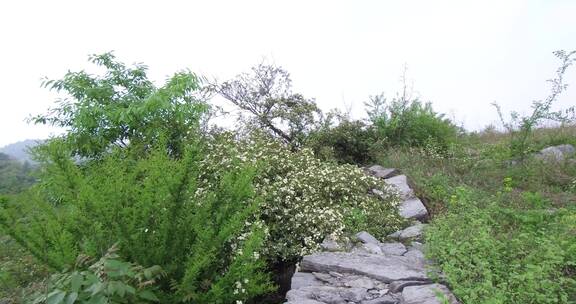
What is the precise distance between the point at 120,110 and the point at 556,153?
251 inches

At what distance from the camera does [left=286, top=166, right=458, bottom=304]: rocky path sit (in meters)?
3.29

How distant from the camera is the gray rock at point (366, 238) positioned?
4.44 m

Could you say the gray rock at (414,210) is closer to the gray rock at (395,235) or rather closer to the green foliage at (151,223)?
the gray rock at (395,235)

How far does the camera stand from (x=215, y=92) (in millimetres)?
8406

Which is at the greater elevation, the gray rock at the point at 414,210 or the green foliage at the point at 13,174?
the green foliage at the point at 13,174

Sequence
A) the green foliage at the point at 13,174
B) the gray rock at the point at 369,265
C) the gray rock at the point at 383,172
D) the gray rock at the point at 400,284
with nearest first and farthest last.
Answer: the gray rock at the point at 400,284, the gray rock at the point at 369,265, the gray rock at the point at 383,172, the green foliage at the point at 13,174

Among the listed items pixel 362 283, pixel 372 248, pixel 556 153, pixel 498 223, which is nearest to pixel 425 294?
pixel 362 283

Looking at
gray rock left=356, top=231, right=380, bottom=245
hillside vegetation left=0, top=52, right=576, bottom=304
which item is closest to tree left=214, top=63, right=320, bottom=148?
hillside vegetation left=0, top=52, right=576, bottom=304

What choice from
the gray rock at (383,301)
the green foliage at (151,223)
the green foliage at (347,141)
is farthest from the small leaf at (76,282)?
the green foliage at (347,141)

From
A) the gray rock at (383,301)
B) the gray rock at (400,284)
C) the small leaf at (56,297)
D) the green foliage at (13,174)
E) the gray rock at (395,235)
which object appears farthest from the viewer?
the green foliage at (13,174)

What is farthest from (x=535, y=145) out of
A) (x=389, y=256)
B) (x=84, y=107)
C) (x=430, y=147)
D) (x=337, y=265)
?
(x=84, y=107)

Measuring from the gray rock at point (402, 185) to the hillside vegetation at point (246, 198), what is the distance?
19 centimetres

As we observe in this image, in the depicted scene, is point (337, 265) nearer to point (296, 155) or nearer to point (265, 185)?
point (265, 185)

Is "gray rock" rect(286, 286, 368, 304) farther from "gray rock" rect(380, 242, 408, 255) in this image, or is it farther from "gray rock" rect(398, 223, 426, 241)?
"gray rock" rect(398, 223, 426, 241)
